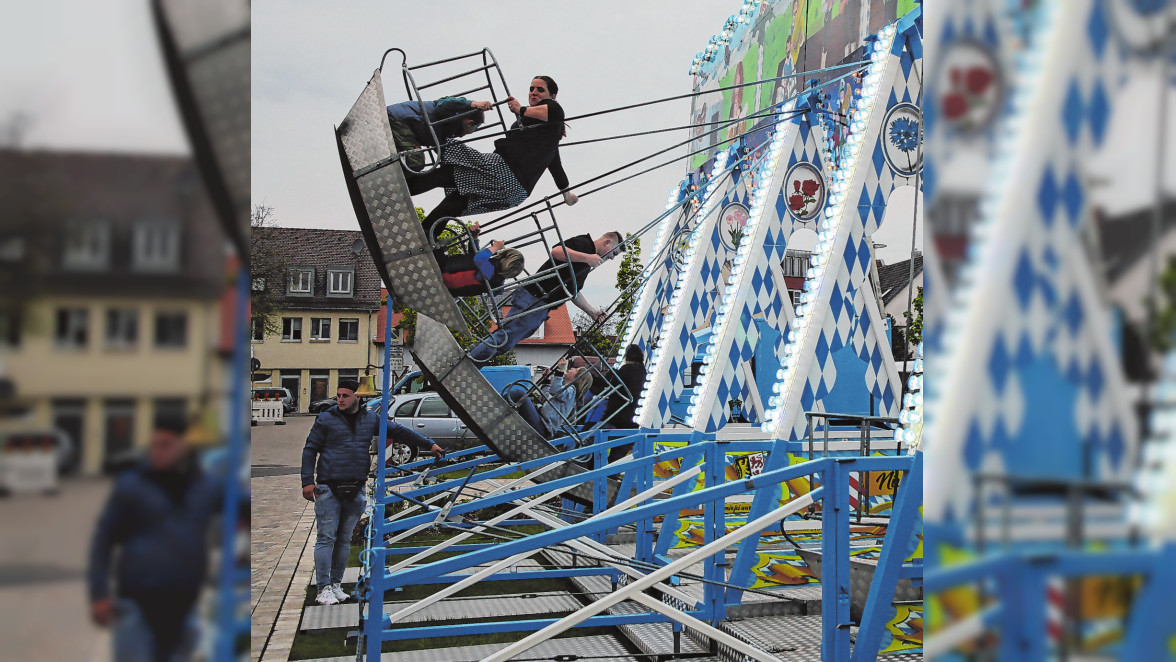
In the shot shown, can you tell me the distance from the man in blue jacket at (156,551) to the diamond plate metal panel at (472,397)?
5223 mm

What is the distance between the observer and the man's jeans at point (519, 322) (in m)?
5.69

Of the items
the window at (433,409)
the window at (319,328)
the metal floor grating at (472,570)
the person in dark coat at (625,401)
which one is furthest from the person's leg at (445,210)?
the window at (319,328)

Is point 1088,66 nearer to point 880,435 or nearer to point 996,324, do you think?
point 996,324

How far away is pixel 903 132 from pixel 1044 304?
17.9 feet

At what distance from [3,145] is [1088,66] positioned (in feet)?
2.86

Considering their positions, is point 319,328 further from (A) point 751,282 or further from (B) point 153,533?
(B) point 153,533

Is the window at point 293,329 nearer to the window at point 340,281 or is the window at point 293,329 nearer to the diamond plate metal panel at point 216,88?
the window at point 340,281

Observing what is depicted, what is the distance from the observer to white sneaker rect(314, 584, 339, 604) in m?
6.39

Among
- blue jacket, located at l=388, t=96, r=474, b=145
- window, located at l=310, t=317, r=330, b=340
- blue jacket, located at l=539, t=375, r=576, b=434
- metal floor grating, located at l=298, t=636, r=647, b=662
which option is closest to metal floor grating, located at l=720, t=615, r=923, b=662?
metal floor grating, located at l=298, t=636, r=647, b=662

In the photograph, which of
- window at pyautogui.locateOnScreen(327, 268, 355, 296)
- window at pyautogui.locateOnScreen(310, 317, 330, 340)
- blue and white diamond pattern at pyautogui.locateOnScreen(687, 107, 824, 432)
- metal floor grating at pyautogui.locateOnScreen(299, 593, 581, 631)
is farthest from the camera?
window at pyautogui.locateOnScreen(310, 317, 330, 340)

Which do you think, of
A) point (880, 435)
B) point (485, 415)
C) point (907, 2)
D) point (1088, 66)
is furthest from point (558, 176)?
point (1088, 66)

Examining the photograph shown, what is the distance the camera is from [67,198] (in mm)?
657

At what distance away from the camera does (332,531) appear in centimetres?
659

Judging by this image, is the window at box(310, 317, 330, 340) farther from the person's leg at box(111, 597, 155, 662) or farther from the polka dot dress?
the person's leg at box(111, 597, 155, 662)
